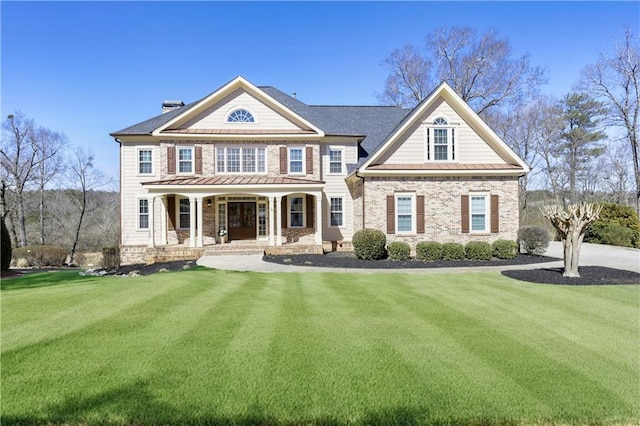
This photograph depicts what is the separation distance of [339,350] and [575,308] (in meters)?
5.61

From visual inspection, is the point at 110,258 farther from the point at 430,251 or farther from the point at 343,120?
the point at 343,120

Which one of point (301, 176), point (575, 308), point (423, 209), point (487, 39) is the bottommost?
point (575, 308)

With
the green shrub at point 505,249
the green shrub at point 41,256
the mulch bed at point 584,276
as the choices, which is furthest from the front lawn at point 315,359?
the green shrub at point 41,256

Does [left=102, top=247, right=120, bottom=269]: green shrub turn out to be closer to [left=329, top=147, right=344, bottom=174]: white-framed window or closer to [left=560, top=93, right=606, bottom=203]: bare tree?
[left=329, top=147, right=344, bottom=174]: white-framed window

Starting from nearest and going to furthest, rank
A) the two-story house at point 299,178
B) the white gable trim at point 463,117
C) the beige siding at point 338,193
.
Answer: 1. the white gable trim at point 463,117
2. the two-story house at point 299,178
3. the beige siding at point 338,193

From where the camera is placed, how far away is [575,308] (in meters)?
7.52

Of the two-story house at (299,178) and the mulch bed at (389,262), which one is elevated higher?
the two-story house at (299,178)

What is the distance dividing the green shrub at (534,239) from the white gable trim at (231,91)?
11.3 meters

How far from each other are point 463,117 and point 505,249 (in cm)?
681

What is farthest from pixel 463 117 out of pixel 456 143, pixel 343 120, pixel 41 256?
pixel 41 256

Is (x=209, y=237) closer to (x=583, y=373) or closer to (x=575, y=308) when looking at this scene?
(x=575, y=308)

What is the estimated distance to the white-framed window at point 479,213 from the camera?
701 inches

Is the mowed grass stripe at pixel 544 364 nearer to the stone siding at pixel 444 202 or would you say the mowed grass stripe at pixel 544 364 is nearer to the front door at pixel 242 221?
the stone siding at pixel 444 202

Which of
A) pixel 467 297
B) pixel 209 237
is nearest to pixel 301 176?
pixel 209 237
